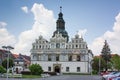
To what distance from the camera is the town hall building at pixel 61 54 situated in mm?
97500

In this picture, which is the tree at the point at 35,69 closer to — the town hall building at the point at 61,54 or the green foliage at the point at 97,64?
the town hall building at the point at 61,54

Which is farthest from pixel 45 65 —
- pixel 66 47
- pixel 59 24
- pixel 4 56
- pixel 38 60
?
pixel 4 56

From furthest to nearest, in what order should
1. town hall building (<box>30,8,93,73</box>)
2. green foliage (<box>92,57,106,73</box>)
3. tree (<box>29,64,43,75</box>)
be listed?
→ green foliage (<box>92,57,106,73</box>) → town hall building (<box>30,8,93,73</box>) → tree (<box>29,64,43,75</box>)

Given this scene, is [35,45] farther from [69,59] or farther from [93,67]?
[93,67]

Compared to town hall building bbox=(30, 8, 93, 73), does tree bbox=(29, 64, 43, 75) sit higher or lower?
lower

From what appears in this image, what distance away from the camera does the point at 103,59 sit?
113312mm

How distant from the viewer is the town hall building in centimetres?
9750

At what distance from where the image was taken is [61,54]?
327 ft

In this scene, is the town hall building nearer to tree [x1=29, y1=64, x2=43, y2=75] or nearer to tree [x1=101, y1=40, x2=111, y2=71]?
tree [x1=101, y1=40, x2=111, y2=71]

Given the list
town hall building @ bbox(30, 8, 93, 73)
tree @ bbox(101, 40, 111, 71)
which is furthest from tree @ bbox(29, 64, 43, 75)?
tree @ bbox(101, 40, 111, 71)

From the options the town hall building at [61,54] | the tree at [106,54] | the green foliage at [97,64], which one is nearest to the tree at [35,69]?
the town hall building at [61,54]

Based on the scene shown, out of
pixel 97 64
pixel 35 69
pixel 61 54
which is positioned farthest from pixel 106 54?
pixel 35 69

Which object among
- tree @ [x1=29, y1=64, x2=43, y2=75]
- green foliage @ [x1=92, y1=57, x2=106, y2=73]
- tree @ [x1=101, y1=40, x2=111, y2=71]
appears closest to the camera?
tree @ [x1=29, y1=64, x2=43, y2=75]

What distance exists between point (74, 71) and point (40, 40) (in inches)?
640
